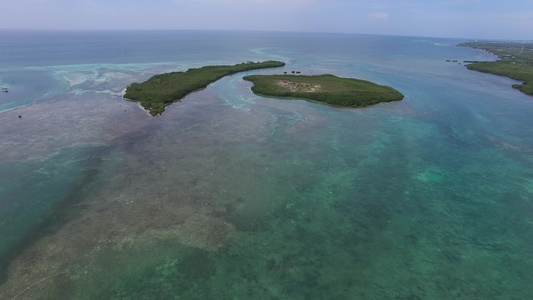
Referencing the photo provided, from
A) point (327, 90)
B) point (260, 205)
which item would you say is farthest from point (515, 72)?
point (260, 205)

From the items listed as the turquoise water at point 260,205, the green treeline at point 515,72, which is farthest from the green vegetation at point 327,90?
the green treeline at point 515,72

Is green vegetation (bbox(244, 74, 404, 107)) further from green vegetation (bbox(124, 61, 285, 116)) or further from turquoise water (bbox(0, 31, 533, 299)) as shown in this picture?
green vegetation (bbox(124, 61, 285, 116))

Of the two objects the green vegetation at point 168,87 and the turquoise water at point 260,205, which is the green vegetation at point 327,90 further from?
the green vegetation at point 168,87

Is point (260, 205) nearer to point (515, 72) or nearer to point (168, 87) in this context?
point (168, 87)

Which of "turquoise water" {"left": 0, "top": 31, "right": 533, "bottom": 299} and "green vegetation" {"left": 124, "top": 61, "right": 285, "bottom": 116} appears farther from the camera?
"green vegetation" {"left": 124, "top": 61, "right": 285, "bottom": 116}

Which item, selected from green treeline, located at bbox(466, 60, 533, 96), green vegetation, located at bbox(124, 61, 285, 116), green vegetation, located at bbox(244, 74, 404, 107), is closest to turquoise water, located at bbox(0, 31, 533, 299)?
green vegetation, located at bbox(124, 61, 285, 116)

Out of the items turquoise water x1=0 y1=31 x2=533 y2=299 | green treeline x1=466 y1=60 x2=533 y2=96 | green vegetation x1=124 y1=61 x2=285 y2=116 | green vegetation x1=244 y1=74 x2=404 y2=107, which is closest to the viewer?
turquoise water x1=0 y1=31 x2=533 y2=299
